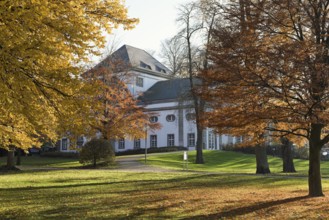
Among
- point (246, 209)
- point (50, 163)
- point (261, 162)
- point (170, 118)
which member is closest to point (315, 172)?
point (246, 209)

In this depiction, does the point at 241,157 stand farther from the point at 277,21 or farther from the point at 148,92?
the point at 277,21

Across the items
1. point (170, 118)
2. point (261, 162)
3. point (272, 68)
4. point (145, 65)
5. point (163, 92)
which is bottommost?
point (261, 162)

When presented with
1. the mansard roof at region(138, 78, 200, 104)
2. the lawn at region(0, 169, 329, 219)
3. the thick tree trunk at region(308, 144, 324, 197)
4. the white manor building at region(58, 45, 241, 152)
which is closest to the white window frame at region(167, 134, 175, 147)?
the white manor building at region(58, 45, 241, 152)

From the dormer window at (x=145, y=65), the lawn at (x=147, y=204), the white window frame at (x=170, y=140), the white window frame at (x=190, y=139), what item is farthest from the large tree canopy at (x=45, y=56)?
the dormer window at (x=145, y=65)

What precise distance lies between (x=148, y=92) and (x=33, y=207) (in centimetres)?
4720

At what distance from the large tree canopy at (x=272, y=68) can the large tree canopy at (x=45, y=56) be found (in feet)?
11.8

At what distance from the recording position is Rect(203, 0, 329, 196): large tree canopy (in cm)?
1070

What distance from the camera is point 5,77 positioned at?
742 cm

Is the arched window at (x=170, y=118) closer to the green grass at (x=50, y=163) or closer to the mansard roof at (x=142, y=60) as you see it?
the mansard roof at (x=142, y=60)

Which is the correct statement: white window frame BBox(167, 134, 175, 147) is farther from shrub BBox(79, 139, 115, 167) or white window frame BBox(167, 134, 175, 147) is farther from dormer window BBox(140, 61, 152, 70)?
shrub BBox(79, 139, 115, 167)

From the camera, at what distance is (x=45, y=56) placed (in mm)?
7766

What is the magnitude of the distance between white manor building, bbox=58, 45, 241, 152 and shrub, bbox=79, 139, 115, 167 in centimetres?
2178

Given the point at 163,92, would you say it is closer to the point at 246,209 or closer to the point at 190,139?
the point at 190,139

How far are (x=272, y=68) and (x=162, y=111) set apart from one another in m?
46.5
